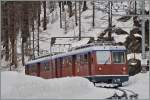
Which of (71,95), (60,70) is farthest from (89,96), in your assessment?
(60,70)

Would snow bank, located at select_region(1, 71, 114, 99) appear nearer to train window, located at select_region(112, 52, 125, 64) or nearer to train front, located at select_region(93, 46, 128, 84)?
train front, located at select_region(93, 46, 128, 84)

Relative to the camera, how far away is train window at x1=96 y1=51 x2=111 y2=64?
2347 cm

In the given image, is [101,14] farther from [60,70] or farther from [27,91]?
[27,91]

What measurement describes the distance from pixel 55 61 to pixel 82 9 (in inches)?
739

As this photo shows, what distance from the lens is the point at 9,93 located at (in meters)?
13.8

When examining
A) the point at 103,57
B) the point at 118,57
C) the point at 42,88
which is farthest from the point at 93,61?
the point at 42,88

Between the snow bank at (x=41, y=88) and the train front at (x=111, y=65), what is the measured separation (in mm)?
7362

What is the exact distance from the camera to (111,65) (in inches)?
931

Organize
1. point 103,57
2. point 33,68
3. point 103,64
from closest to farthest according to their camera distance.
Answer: point 103,64 → point 103,57 → point 33,68

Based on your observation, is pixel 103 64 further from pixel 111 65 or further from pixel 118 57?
pixel 118 57

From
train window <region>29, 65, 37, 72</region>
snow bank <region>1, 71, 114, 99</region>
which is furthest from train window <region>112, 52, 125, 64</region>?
snow bank <region>1, 71, 114, 99</region>

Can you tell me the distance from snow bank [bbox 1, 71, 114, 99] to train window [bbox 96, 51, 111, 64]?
302 inches

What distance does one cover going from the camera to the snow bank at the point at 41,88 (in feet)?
46.3

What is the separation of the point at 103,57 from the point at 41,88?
9.59m
